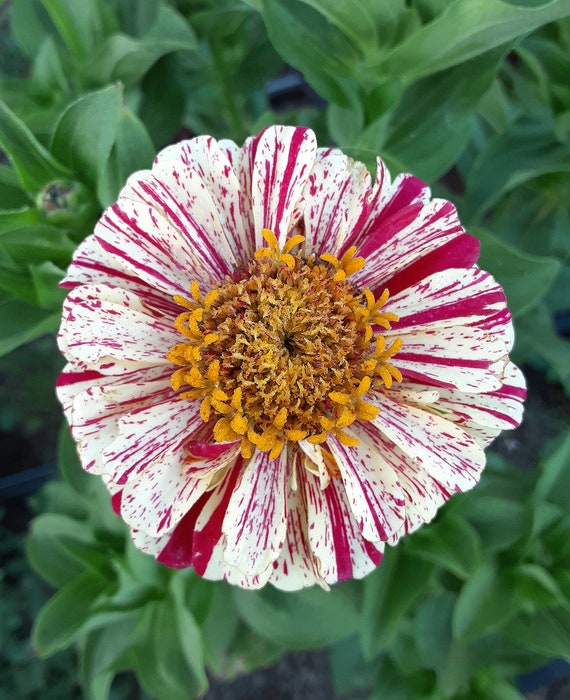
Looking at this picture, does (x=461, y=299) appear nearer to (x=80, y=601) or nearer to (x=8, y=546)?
(x=80, y=601)

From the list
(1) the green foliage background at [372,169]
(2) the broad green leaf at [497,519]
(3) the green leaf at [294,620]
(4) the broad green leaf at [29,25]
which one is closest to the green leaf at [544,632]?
(1) the green foliage background at [372,169]

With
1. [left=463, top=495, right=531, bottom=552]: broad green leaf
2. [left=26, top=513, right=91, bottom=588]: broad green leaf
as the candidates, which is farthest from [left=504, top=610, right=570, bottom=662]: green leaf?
[left=26, top=513, right=91, bottom=588]: broad green leaf

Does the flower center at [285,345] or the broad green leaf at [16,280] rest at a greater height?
the flower center at [285,345]

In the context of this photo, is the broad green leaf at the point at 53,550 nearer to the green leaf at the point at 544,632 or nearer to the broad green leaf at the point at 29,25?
the green leaf at the point at 544,632

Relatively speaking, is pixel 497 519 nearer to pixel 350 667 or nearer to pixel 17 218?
pixel 350 667

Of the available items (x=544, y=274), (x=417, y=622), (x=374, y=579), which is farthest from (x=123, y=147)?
(x=417, y=622)
